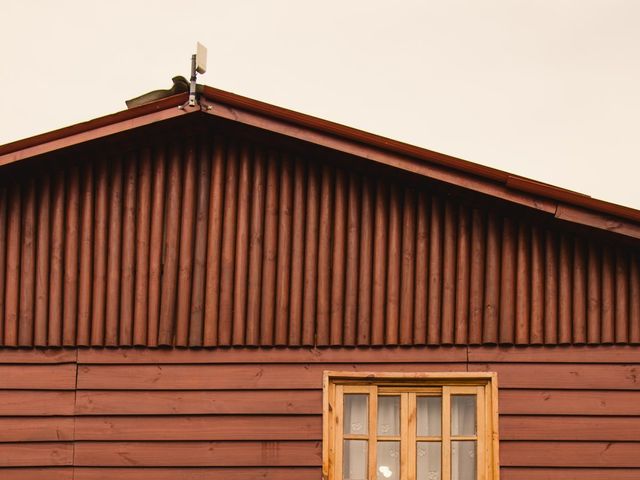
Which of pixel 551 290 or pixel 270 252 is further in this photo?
pixel 270 252

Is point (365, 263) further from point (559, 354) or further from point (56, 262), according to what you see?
point (56, 262)

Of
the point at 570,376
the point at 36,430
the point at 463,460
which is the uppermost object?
the point at 570,376

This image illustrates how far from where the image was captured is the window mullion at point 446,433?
9.28 meters

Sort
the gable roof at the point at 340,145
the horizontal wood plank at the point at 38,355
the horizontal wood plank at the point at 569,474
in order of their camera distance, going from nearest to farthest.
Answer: the gable roof at the point at 340,145
the horizontal wood plank at the point at 569,474
the horizontal wood plank at the point at 38,355

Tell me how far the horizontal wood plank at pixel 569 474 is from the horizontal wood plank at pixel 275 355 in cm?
116

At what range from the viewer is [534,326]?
934 cm

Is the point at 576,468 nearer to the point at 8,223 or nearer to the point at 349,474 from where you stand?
the point at 349,474

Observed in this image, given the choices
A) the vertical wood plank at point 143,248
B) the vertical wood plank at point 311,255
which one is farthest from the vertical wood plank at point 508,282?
the vertical wood plank at point 143,248

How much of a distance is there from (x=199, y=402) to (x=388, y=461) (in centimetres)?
192

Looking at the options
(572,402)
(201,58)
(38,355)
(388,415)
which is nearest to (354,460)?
(388,415)

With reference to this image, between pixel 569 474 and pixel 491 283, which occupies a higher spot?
pixel 491 283

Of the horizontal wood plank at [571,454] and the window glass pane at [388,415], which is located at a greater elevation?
the window glass pane at [388,415]

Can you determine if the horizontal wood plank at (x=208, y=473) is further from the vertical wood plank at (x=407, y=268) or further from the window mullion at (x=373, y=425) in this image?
the vertical wood plank at (x=407, y=268)

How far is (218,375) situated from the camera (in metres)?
9.41
